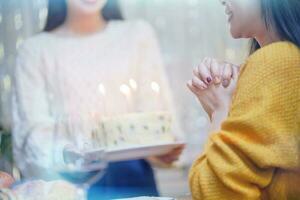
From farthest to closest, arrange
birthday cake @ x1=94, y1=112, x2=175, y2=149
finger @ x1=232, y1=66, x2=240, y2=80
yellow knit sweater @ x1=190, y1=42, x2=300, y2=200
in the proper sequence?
birthday cake @ x1=94, y1=112, x2=175, y2=149 → finger @ x1=232, y1=66, x2=240, y2=80 → yellow knit sweater @ x1=190, y1=42, x2=300, y2=200

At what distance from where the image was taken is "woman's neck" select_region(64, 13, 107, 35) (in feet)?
3.61

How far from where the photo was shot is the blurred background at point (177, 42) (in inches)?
41.9

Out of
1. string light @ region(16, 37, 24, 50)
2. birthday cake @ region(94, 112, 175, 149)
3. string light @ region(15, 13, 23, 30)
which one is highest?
string light @ region(15, 13, 23, 30)

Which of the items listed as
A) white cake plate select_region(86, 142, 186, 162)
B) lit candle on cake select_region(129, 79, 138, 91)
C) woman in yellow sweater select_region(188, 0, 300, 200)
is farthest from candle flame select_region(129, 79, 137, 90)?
woman in yellow sweater select_region(188, 0, 300, 200)

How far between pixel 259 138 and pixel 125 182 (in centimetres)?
44

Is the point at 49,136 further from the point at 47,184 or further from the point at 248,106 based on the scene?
the point at 248,106

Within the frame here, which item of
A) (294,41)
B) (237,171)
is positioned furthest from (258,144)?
(294,41)

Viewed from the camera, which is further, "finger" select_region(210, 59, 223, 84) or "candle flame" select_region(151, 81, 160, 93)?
"candle flame" select_region(151, 81, 160, 93)

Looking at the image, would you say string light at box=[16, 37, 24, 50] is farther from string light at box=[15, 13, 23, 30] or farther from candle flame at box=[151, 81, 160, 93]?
candle flame at box=[151, 81, 160, 93]

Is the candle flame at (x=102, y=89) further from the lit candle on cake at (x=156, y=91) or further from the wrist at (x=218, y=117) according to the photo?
the wrist at (x=218, y=117)

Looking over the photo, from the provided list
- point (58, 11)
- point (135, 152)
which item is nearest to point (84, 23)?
point (58, 11)

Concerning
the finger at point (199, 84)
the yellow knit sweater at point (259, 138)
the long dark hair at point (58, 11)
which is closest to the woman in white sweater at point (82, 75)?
the long dark hair at point (58, 11)

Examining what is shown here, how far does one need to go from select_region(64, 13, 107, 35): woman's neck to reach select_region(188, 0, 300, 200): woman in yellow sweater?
443 mm

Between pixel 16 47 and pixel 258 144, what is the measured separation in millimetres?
582
